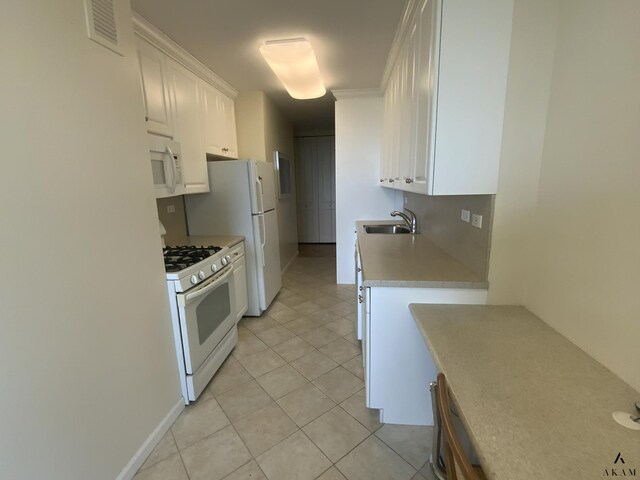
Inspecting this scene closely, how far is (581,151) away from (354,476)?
1.68 meters

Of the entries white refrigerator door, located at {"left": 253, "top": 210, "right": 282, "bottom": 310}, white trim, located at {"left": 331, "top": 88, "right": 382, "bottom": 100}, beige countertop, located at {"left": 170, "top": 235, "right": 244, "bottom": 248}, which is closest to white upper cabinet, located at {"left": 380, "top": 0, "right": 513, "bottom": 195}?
beige countertop, located at {"left": 170, "top": 235, "right": 244, "bottom": 248}

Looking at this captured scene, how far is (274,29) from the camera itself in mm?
2113

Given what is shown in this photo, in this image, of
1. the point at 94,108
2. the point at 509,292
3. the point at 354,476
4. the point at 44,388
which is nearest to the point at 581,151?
the point at 509,292

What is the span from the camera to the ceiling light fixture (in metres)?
2.27

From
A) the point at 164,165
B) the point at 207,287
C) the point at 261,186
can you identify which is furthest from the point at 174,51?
the point at 207,287

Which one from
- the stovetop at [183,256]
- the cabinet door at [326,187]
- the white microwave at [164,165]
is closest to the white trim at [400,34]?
the white microwave at [164,165]

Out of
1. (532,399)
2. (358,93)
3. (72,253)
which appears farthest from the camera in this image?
(358,93)

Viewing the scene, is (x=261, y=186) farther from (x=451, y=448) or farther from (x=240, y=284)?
(x=451, y=448)

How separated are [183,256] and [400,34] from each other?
87.0 inches

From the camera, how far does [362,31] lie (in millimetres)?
2162

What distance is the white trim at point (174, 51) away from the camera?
196 centimetres

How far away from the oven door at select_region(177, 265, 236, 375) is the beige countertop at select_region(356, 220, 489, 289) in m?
1.08

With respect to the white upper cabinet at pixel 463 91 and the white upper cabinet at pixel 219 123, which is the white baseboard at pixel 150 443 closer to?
the white upper cabinet at pixel 463 91

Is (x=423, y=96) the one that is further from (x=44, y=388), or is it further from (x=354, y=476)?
(x=44, y=388)
